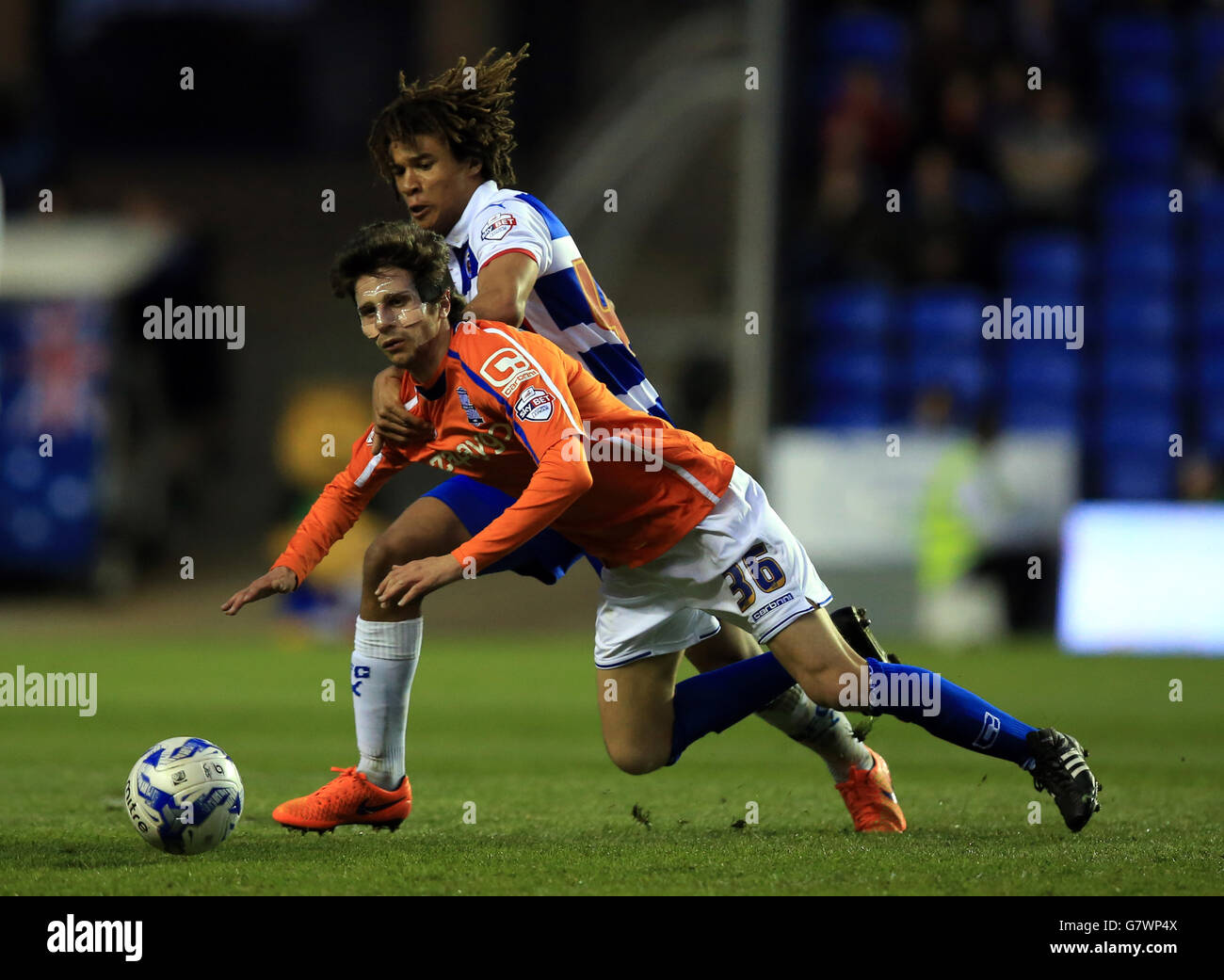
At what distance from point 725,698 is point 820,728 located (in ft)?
1.44

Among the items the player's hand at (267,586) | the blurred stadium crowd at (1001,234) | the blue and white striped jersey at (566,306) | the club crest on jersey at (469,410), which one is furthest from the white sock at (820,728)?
the blurred stadium crowd at (1001,234)

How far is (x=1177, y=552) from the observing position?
11.8 metres

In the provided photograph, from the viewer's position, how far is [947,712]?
15.3 ft

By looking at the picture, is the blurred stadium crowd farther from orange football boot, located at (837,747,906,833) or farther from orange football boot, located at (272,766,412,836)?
orange football boot, located at (272,766,412,836)

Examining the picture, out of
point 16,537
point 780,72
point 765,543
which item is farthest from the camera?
point 16,537

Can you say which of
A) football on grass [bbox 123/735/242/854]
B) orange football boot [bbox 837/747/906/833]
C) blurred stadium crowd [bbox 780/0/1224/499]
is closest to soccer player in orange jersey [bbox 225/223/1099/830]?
football on grass [bbox 123/735/242/854]

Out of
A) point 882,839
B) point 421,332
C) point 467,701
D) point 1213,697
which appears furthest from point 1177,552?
point 421,332

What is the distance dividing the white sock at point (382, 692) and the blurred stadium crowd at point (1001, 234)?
9.48 metres

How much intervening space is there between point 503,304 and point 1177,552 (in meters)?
8.20

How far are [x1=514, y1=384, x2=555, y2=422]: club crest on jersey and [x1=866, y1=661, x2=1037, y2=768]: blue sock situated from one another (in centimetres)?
111

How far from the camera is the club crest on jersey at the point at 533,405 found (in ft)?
14.1

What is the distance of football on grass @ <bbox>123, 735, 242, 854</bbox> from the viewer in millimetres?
4523

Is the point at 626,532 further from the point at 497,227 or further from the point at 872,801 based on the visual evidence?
the point at 872,801

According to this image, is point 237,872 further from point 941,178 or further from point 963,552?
point 941,178
